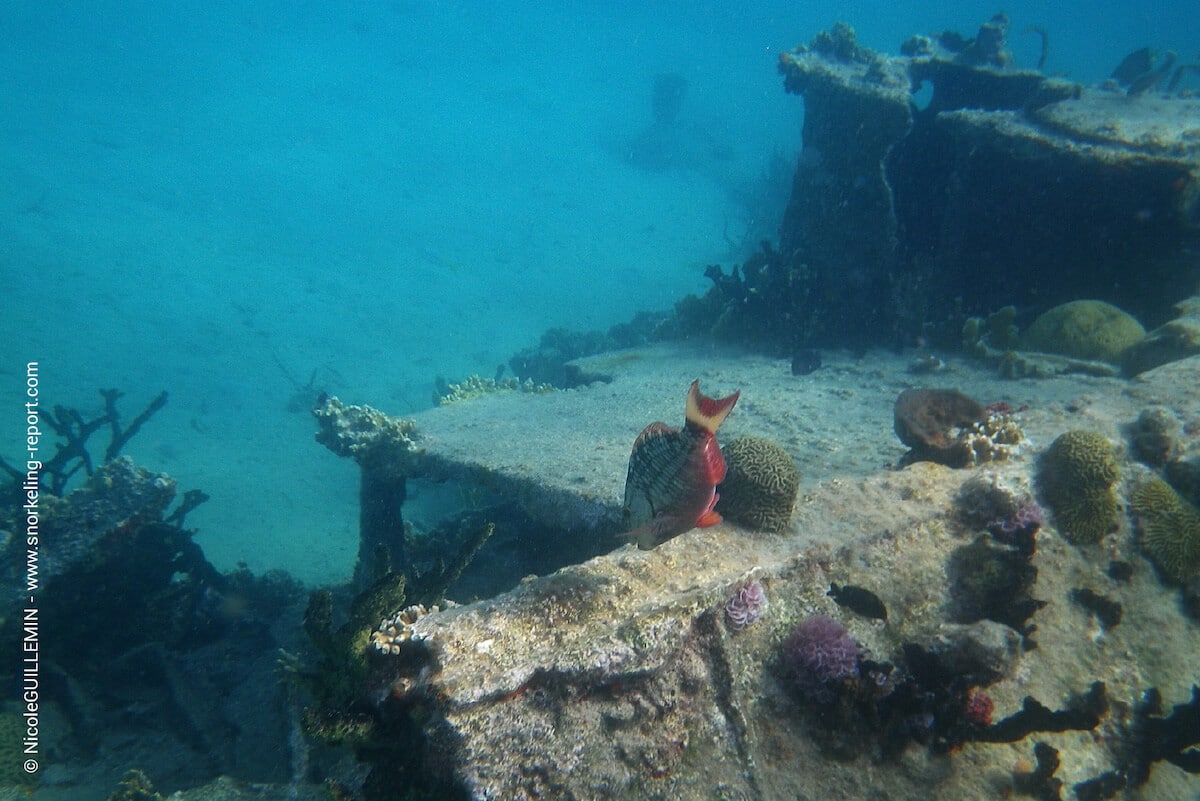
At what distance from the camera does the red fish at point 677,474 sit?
91.2 inches

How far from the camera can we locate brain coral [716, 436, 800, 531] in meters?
3.74

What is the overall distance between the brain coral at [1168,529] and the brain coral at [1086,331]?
11.3 ft

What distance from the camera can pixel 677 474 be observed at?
7.79ft

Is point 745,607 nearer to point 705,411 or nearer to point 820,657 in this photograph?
point 820,657

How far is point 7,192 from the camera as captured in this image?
35906mm

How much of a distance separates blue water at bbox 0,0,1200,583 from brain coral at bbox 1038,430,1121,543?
11635 mm

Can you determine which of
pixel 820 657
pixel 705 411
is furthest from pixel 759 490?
pixel 705 411

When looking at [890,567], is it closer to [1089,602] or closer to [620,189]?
[1089,602]

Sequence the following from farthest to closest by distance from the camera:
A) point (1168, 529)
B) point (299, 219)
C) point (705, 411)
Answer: point (299, 219)
point (1168, 529)
point (705, 411)

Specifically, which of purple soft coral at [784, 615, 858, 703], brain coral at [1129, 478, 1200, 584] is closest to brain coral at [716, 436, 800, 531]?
purple soft coral at [784, 615, 858, 703]

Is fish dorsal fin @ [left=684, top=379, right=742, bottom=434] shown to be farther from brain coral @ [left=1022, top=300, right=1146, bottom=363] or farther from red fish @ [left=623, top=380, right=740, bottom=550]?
brain coral @ [left=1022, top=300, right=1146, bottom=363]

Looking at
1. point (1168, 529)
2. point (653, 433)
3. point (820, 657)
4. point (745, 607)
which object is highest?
point (653, 433)

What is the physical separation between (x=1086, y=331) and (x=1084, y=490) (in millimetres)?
4456

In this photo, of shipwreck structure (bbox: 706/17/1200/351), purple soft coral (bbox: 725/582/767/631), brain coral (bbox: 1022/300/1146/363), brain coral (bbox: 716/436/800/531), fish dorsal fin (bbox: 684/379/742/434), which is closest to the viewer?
fish dorsal fin (bbox: 684/379/742/434)
